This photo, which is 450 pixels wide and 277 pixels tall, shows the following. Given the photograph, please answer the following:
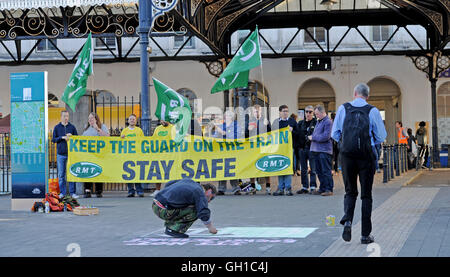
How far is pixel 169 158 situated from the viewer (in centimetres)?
1566

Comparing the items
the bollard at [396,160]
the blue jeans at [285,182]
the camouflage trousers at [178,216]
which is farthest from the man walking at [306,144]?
the camouflage trousers at [178,216]

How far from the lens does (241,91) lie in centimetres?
1684

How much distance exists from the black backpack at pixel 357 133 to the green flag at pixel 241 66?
23.8 feet

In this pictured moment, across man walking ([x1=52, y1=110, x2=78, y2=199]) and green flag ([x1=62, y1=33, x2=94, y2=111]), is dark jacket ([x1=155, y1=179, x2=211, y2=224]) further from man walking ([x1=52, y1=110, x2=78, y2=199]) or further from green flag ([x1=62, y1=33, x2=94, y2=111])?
man walking ([x1=52, y1=110, x2=78, y2=199])

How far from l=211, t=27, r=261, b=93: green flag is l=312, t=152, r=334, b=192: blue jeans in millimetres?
2257

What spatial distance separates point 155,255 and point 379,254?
2228 mm

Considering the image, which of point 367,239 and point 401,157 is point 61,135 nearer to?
point 367,239

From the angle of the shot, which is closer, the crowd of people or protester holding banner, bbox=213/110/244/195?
the crowd of people

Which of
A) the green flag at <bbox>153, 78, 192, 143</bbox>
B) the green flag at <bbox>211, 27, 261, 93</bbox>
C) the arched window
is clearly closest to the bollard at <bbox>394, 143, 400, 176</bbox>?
the green flag at <bbox>211, 27, 261, 93</bbox>

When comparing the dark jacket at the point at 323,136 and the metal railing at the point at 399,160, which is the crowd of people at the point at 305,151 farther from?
the metal railing at the point at 399,160

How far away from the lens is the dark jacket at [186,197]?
8336 mm

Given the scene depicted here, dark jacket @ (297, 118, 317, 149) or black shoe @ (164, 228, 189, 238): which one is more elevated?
dark jacket @ (297, 118, 317, 149)

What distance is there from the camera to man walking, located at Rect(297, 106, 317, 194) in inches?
610
